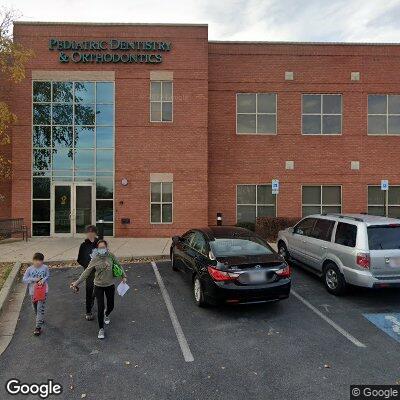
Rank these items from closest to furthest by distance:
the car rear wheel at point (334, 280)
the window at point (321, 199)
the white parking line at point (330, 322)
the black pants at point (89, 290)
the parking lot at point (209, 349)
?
the parking lot at point (209, 349) → the white parking line at point (330, 322) → the black pants at point (89, 290) → the car rear wheel at point (334, 280) → the window at point (321, 199)

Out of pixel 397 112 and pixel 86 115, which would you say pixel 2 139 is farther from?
pixel 397 112

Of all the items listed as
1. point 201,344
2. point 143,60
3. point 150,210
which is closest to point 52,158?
point 150,210

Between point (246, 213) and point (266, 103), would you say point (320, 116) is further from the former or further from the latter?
point (246, 213)

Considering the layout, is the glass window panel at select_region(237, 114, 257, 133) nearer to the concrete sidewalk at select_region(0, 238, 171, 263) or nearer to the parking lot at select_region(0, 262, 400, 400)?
the concrete sidewalk at select_region(0, 238, 171, 263)

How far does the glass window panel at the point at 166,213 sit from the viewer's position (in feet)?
53.9

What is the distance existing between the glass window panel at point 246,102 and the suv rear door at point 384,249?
11.9 m

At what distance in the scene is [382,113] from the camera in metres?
18.1

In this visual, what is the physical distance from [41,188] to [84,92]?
4.93 m

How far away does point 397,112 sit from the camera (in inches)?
715

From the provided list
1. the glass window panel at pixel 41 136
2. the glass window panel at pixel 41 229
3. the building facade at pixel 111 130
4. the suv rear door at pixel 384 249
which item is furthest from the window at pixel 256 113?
the suv rear door at pixel 384 249

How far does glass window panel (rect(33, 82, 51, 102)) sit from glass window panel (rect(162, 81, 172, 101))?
17.3ft

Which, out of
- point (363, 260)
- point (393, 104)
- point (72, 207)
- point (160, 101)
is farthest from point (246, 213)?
A: point (363, 260)

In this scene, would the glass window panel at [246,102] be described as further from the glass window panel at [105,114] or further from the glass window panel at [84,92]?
the glass window panel at [84,92]

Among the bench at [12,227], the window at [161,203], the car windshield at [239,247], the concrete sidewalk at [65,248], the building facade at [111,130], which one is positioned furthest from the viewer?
the window at [161,203]
